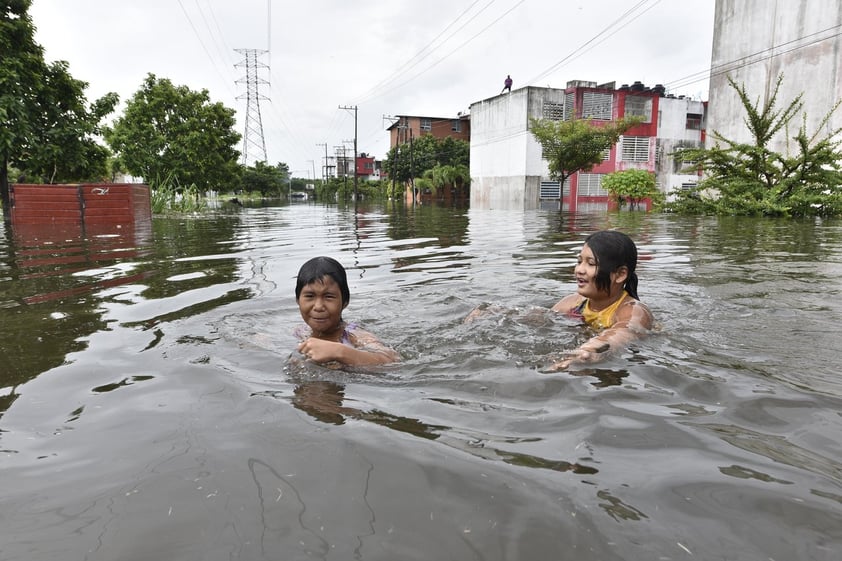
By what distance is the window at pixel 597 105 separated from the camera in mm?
38219

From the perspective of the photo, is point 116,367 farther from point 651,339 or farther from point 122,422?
point 651,339

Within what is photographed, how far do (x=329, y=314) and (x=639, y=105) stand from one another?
41168 millimetres

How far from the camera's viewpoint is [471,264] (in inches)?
306

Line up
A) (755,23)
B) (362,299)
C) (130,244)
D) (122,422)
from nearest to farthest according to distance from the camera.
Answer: (122,422) → (362,299) → (130,244) → (755,23)

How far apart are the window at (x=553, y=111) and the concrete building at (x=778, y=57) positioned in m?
13.5

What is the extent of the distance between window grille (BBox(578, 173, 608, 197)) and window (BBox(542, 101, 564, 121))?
14.6ft

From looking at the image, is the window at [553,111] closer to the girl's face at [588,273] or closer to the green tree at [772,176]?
the green tree at [772,176]

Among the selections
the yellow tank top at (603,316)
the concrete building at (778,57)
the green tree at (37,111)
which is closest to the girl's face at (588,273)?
the yellow tank top at (603,316)

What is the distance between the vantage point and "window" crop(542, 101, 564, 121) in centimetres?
3781

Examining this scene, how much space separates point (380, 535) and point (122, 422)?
145 centimetres

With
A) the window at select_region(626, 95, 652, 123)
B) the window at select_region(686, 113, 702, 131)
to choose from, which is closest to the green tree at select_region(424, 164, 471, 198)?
the window at select_region(626, 95, 652, 123)

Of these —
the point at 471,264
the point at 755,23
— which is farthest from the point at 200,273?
the point at 755,23

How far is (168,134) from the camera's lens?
3123 cm

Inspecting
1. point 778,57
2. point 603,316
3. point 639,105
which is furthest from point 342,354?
point 639,105
